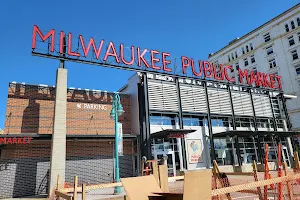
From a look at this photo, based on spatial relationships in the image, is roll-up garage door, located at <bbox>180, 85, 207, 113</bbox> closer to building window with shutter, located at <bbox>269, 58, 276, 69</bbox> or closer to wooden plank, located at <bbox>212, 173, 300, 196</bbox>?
wooden plank, located at <bbox>212, 173, 300, 196</bbox>

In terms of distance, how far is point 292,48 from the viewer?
44.9m

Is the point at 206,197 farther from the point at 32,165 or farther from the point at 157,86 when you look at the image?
the point at 157,86

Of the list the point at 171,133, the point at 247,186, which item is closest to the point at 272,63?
the point at 171,133

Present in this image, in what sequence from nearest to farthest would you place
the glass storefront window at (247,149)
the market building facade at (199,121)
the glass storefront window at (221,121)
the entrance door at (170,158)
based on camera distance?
the entrance door at (170,158)
the market building facade at (199,121)
the glass storefront window at (221,121)
the glass storefront window at (247,149)

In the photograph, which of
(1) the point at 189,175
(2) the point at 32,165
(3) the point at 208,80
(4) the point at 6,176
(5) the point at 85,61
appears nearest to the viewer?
(1) the point at 189,175

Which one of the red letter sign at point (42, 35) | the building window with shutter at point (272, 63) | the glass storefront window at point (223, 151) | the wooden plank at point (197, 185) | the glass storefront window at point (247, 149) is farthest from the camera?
the building window with shutter at point (272, 63)

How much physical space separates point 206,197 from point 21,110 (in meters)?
20.4

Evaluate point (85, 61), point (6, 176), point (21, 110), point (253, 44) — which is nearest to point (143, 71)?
point (85, 61)

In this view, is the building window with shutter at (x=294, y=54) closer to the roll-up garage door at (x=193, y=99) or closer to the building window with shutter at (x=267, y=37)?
the building window with shutter at (x=267, y=37)

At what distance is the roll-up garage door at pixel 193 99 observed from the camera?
1069 inches

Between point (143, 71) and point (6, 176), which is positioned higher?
point (143, 71)

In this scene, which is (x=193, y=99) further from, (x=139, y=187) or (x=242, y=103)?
(x=139, y=187)

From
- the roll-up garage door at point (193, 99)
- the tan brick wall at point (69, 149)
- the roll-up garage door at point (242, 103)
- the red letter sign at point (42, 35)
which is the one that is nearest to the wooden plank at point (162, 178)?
the tan brick wall at point (69, 149)

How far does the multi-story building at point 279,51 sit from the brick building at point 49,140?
114 ft
